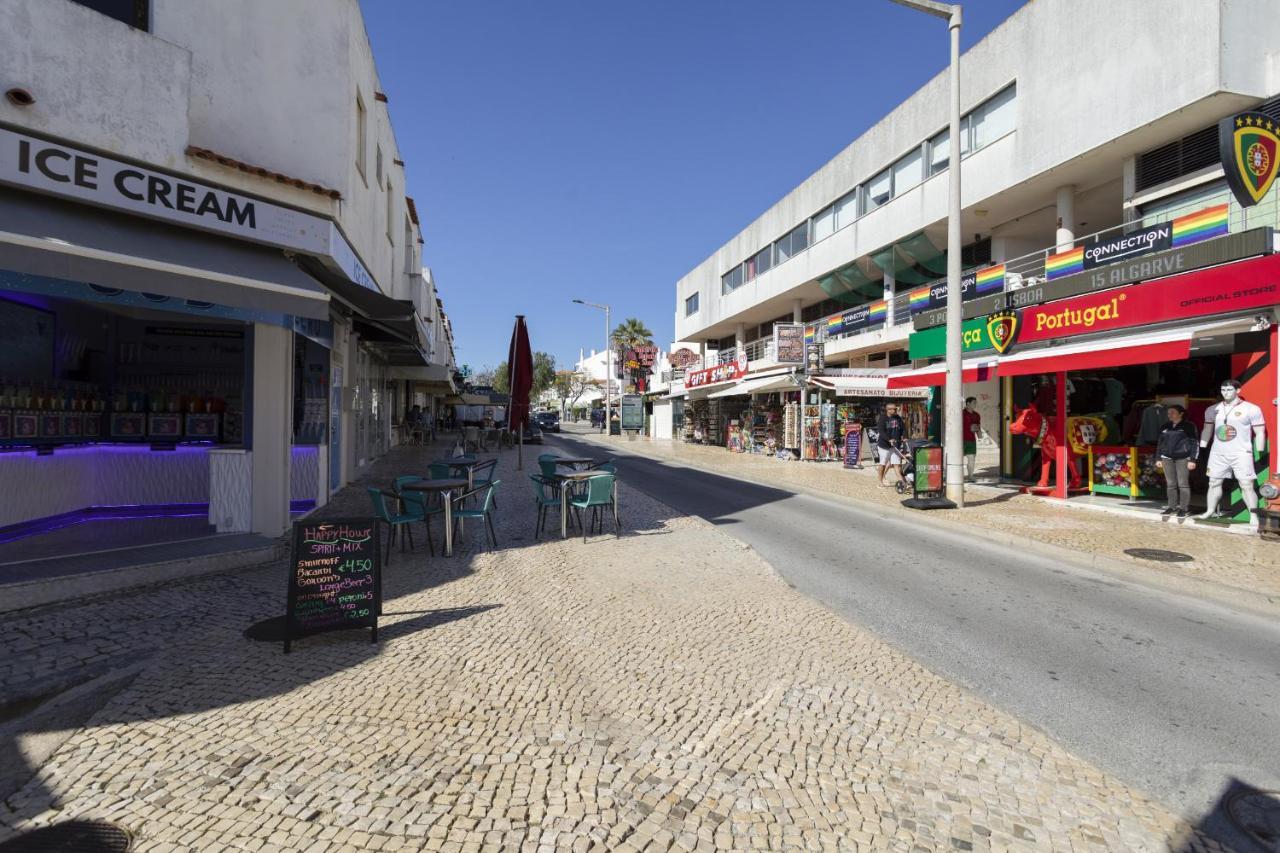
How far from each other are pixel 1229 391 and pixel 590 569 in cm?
943

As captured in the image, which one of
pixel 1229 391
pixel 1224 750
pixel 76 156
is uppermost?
pixel 76 156

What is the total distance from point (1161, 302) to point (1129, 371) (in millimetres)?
4016

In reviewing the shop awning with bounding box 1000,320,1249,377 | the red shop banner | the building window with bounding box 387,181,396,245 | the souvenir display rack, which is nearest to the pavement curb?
the shop awning with bounding box 1000,320,1249,377

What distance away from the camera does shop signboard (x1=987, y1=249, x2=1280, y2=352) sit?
8.65 meters

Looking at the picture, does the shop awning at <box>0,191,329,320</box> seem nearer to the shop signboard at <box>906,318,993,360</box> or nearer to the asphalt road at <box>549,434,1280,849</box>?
the asphalt road at <box>549,434,1280,849</box>

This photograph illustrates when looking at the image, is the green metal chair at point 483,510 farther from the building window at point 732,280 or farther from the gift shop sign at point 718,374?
the building window at point 732,280

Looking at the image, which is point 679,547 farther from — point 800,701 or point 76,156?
point 76,156

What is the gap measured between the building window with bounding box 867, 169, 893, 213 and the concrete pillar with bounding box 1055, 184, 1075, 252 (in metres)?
6.41

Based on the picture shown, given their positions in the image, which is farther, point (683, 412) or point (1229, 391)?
point (683, 412)

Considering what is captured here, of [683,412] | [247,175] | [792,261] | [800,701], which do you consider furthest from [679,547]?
[683,412]

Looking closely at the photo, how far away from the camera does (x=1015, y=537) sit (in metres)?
8.46

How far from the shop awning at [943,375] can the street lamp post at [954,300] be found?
3.85 feet

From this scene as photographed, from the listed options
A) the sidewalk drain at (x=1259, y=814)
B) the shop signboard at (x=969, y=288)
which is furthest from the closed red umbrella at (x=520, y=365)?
the sidewalk drain at (x=1259, y=814)

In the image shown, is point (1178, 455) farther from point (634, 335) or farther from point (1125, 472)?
point (634, 335)
